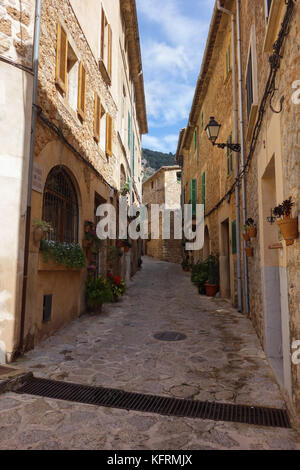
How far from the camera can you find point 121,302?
9664 mm

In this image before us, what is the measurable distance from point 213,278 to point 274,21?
8530mm

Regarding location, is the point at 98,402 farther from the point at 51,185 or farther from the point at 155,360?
the point at 51,185

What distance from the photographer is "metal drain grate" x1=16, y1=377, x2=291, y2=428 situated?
300 cm

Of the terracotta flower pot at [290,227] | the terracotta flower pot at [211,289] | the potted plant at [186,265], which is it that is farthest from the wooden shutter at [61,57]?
the potted plant at [186,265]

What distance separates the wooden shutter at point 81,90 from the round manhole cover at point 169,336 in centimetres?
500

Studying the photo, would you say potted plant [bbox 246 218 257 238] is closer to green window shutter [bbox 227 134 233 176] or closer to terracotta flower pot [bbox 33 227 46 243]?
green window shutter [bbox 227 134 233 176]

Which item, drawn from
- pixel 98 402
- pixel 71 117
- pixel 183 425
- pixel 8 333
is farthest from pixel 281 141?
pixel 71 117

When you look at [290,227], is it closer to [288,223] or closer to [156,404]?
[288,223]

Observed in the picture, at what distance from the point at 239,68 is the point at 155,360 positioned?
677cm

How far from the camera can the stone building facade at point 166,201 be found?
28297mm

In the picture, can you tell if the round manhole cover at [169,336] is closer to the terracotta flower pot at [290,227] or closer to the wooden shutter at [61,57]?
the terracotta flower pot at [290,227]

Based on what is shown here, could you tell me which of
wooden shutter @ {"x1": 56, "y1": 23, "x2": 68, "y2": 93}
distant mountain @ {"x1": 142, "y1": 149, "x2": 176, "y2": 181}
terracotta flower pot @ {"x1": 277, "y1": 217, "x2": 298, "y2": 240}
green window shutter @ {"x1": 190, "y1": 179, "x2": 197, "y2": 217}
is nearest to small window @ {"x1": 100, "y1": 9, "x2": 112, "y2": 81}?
wooden shutter @ {"x1": 56, "y1": 23, "x2": 68, "y2": 93}

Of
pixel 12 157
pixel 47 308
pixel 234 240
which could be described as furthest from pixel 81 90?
pixel 234 240

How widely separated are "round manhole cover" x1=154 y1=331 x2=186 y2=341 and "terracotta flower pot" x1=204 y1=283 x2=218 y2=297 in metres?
4.93
